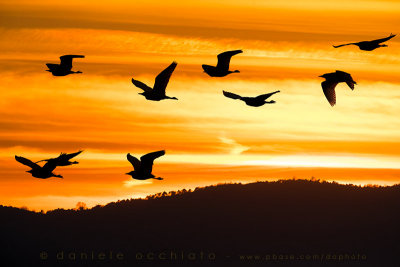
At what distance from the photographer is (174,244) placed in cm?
19525

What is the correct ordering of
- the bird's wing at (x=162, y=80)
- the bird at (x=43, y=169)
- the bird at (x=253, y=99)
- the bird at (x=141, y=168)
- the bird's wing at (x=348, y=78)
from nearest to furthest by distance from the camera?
the bird's wing at (x=348, y=78) < the bird's wing at (x=162, y=80) < the bird at (x=141, y=168) < the bird at (x=253, y=99) < the bird at (x=43, y=169)

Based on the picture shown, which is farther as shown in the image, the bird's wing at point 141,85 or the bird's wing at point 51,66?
the bird's wing at point 51,66

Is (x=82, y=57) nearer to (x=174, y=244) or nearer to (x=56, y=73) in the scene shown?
(x=56, y=73)

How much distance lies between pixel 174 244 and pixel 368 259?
3309 cm

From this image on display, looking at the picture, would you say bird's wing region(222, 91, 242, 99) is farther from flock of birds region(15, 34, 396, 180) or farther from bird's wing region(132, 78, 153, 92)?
bird's wing region(132, 78, 153, 92)

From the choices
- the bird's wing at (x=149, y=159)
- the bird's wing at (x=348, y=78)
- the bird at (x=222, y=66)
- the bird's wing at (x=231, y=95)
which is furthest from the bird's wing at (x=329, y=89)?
the bird's wing at (x=149, y=159)

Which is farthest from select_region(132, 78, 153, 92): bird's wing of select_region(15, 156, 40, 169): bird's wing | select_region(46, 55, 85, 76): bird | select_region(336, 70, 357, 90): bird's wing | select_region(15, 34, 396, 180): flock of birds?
select_region(336, 70, 357, 90): bird's wing

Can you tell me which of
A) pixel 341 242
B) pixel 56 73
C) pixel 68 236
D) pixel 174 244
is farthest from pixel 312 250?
pixel 56 73

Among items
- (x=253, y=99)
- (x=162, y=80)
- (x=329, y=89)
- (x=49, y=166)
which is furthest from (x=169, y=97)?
(x=49, y=166)


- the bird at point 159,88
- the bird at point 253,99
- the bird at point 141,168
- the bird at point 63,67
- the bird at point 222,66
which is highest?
the bird at point 63,67

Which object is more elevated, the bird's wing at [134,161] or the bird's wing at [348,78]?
the bird's wing at [348,78]

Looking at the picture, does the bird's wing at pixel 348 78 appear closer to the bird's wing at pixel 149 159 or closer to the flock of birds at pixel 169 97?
the flock of birds at pixel 169 97

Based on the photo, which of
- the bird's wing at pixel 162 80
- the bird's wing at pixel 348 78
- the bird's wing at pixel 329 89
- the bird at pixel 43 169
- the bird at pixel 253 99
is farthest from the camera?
the bird at pixel 43 169

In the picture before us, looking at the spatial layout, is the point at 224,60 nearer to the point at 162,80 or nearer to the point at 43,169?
the point at 162,80
